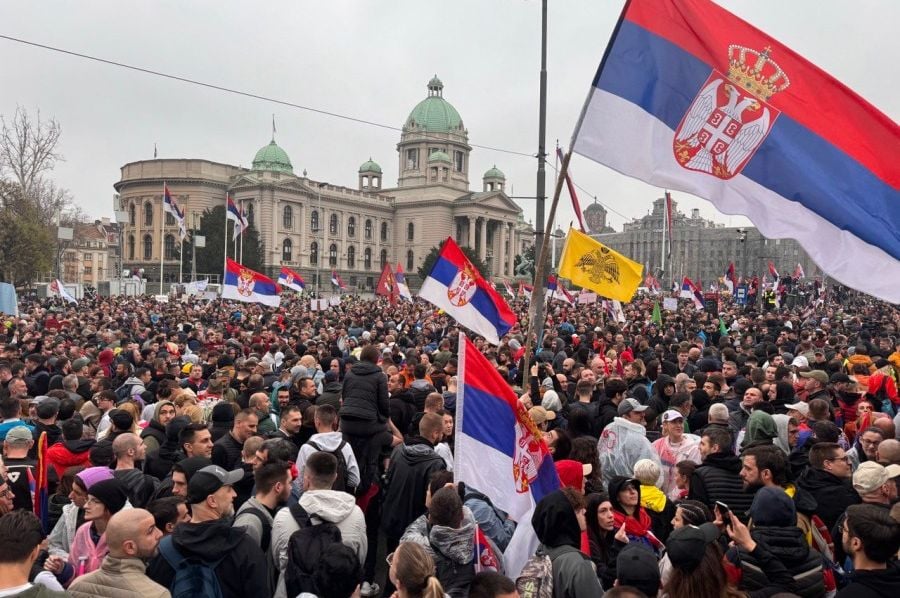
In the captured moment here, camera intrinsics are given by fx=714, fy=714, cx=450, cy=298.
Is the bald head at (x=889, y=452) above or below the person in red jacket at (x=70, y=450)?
above

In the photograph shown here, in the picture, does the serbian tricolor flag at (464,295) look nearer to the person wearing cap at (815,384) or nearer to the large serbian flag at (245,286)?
the person wearing cap at (815,384)

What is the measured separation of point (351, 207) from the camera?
9444 cm

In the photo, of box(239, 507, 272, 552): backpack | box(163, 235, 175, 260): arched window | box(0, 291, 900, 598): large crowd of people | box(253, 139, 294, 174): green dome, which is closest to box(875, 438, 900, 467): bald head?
box(0, 291, 900, 598): large crowd of people

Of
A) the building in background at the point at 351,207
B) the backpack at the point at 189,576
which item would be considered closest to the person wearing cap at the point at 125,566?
the backpack at the point at 189,576

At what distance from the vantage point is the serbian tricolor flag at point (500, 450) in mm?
4074

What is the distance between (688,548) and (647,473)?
1.59m

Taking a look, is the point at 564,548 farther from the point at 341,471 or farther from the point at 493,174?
the point at 493,174

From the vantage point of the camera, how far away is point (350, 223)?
3748 inches

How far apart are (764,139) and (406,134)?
107m

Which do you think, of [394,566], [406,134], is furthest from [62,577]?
[406,134]

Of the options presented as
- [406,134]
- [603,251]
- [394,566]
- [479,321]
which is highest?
[406,134]

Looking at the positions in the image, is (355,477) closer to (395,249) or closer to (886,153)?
(886,153)

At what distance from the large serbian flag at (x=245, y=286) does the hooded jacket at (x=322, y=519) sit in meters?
16.1

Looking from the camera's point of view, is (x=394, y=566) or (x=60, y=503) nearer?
(x=394, y=566)
